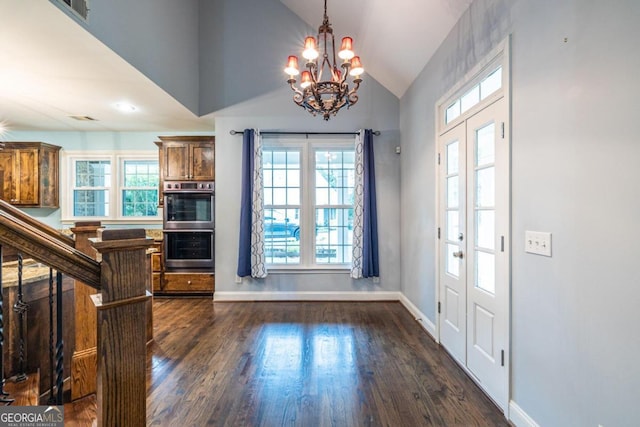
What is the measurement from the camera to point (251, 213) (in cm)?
430

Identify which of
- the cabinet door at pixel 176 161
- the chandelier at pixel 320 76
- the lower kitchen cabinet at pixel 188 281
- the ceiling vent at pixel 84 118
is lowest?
the lower kitchen cabinet at pixel 188 281

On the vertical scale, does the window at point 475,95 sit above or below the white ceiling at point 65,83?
below

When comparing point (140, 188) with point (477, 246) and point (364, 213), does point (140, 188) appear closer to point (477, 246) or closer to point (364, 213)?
point (364, 213)

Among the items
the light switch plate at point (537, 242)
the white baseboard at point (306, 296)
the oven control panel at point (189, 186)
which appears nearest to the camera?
the light switch plate at point (537, 242)

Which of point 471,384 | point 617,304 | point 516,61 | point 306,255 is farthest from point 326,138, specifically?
point 617,304

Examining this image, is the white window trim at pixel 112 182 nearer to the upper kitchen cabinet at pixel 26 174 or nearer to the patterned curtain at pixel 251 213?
the upper kitchen cabinet at pixel 26 174

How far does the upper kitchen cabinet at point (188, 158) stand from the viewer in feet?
15.0

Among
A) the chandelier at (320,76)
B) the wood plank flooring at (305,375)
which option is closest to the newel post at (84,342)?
the wood plank flooring at (305,375)

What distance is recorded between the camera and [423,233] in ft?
11.6

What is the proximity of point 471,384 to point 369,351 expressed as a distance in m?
0.89

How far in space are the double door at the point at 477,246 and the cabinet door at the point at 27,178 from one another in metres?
6.18

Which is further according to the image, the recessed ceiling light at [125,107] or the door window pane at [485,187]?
the recessed ceiling light at [125,107]

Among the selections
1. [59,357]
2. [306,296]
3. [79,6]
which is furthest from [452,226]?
[79,6]

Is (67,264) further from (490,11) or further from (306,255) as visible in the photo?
(306,255)
